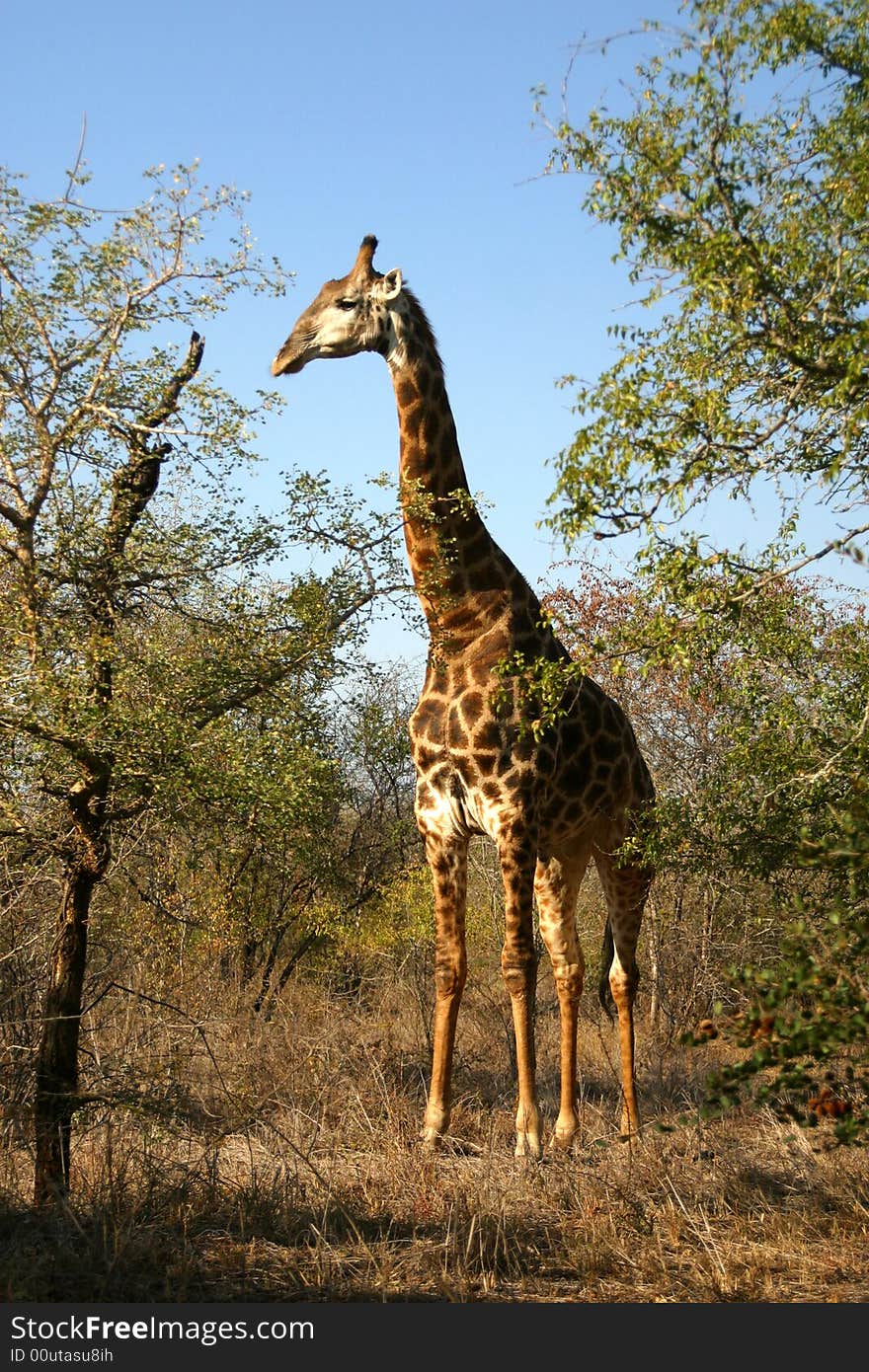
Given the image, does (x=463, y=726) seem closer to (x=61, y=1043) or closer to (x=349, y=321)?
(x=349, y=321)

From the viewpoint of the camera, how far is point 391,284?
25.9 feet

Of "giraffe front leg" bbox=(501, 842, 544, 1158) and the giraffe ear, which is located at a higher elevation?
the giraffe ear

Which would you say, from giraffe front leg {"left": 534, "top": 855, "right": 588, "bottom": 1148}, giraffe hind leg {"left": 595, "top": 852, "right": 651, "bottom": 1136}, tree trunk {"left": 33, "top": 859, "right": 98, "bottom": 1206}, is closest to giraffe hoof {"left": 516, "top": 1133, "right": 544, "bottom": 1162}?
giraffe front leg {"left": 534, "top": 855, "right": 588, "bottom": 1148}

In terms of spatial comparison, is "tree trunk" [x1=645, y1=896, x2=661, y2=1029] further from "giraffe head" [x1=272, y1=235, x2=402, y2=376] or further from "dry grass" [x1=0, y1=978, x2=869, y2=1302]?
"giraffe head" [x1=272, y1=235, x2=402, y2=376]

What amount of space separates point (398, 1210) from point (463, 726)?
105 inches

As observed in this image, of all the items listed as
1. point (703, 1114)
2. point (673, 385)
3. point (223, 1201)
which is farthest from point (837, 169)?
point (223, 1201)

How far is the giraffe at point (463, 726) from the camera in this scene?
24.0 feet

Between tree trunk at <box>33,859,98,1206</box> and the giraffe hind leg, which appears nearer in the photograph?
tree trunk at <box>33,859,98,1206</box>

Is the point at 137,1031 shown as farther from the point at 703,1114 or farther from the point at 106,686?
the point at 703,1114

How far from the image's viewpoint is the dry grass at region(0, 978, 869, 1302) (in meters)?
5.15

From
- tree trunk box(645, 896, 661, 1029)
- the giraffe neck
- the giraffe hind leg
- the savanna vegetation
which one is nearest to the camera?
the savanna vegetation

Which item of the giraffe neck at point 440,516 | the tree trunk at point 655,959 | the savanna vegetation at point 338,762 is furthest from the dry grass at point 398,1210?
the tree trunk at point 655,959

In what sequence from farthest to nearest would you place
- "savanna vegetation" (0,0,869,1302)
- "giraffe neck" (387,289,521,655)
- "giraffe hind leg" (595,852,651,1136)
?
"giraffe hind leg" (595,852,651,1136)
"giraffe neck" (387,289,521,655)
"savanna vegetation" (0,0,869,1302)

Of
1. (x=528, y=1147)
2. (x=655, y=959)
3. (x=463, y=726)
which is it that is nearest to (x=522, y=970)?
(x=528, y=1147)
